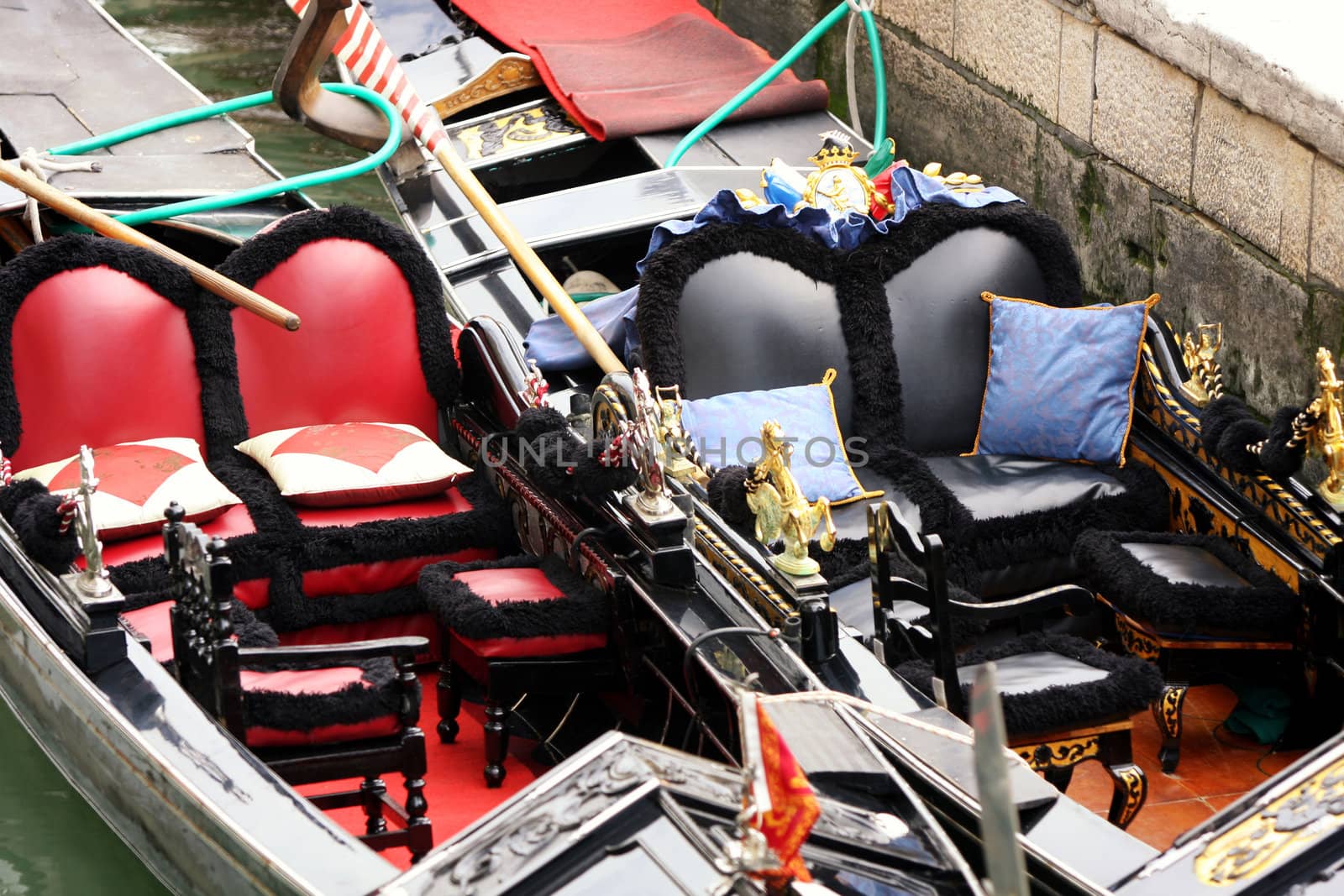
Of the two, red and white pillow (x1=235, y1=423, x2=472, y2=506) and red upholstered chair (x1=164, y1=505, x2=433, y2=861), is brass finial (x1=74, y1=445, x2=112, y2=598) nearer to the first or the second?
red upholstered chair (x1=164, y1=505, x2=433, y2=861)

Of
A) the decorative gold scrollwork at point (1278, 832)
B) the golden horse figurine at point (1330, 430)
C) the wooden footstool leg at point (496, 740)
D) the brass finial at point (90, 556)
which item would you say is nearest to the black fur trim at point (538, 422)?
the wooden footstool leg at point (496, 740)

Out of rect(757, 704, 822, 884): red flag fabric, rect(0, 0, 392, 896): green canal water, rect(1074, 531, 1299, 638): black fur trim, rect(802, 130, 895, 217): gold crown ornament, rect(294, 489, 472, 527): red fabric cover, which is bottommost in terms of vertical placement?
rect(0, 0, 392, 896): green canal water

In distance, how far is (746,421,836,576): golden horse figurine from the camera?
121 inches

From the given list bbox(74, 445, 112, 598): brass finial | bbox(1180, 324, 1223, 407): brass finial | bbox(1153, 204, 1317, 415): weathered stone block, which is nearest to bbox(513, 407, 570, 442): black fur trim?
bbox(74, 445, 112, 598): brass finial

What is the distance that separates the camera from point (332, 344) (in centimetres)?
400

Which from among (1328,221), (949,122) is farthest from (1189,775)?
(949,122)

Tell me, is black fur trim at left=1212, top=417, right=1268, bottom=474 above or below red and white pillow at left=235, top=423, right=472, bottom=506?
above

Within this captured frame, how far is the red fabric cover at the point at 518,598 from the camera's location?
3320 millimetres

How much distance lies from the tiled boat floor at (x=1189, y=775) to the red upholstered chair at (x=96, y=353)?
63.8 inches

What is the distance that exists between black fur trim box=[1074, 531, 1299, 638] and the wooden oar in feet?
5.47

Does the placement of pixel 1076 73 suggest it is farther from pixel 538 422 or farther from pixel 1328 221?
pixel 538 422

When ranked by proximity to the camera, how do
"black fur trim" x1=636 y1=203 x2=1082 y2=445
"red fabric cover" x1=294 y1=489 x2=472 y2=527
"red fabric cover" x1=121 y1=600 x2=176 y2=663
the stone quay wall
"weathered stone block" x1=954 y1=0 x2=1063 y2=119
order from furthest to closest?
1. "weathered stone block" x1=954 y1=0 x2=1063 y2=119
2. the stone quay wall
3. "black fur trim" x1=636 y1=203 x2=1082 y2=445
4. "red fabric cover" x1=294 y1=489 x2=472 y2=527
5. "red fabric cover" x1=121 y1=600 x2=176 y2=663

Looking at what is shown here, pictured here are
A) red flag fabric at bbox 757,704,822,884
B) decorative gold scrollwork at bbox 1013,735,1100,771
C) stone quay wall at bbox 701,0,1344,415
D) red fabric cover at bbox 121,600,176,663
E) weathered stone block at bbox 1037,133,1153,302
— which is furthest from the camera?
weathered stone block at bbox 1037,133,1153,302

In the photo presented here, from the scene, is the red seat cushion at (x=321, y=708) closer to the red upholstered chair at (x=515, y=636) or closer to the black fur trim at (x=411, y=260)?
the red upholstered chair at (x=515, y=636)
